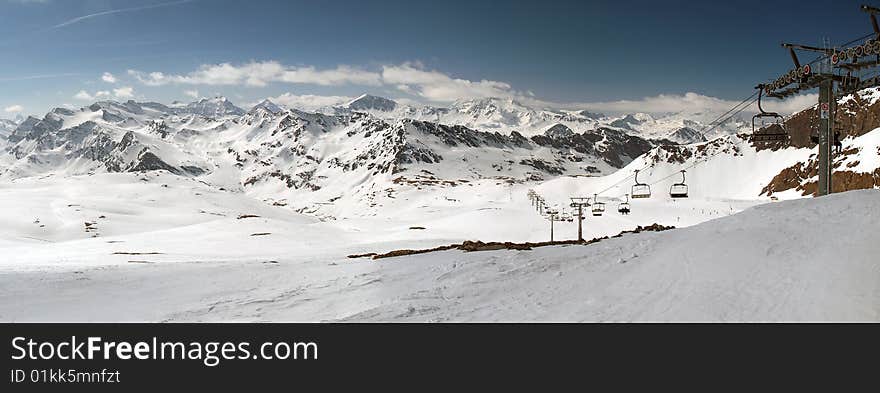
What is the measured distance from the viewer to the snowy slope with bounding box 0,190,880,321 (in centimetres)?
1006

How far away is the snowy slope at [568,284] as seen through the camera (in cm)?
1006
